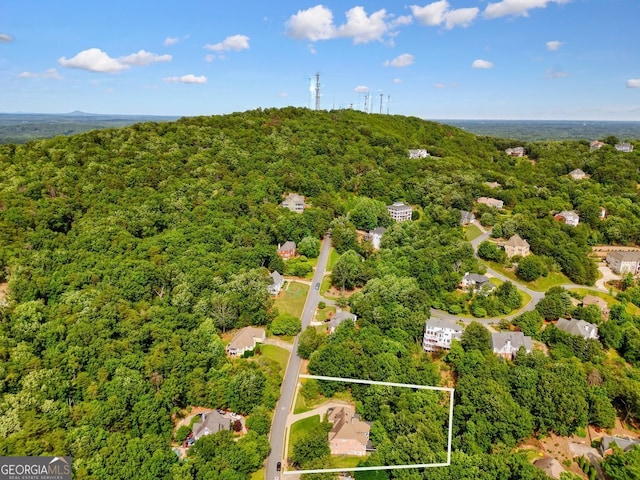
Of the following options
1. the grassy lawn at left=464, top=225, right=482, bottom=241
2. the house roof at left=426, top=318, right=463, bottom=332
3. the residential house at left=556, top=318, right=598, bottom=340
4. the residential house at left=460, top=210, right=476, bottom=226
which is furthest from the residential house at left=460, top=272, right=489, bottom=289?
the residential house at left=460, top=210, right=476, bottom=226

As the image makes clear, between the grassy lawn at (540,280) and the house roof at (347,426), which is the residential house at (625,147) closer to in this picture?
the grassy lawn at (540,280)

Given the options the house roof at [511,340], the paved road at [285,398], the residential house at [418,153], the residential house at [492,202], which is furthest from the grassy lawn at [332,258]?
the residential house at [418,153]

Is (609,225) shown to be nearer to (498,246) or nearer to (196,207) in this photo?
(498,246)

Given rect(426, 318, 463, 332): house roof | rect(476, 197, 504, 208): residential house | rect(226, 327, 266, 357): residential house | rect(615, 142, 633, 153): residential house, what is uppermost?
rect(615, 142, 633, 153): residential house

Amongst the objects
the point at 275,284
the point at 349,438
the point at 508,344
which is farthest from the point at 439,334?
the point at 275,284

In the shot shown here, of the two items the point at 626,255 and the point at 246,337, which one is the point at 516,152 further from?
the point at 246,337

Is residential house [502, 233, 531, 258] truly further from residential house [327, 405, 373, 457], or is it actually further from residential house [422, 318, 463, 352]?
residential house [327, 405, 373, 457]
